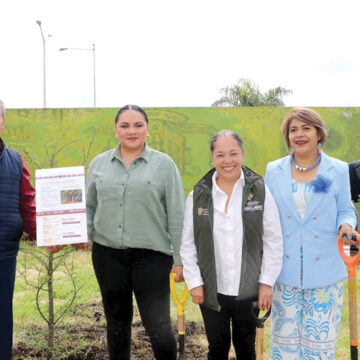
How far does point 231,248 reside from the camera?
2734 millimetres

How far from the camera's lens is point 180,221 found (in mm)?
3086

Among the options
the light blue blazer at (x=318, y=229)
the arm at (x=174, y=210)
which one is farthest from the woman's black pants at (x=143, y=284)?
the light blue blazer at (x=318, y=229)

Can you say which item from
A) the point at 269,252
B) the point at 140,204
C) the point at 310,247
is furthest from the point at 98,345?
the point at 310,247

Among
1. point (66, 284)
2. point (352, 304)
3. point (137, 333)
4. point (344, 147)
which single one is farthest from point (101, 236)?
point (344, 147)

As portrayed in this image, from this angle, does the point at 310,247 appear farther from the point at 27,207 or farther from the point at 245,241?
the point at 27,207

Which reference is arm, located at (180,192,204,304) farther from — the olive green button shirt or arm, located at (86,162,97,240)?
arm, located at (86,162,97,240)

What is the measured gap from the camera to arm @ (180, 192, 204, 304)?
2775 millimetres

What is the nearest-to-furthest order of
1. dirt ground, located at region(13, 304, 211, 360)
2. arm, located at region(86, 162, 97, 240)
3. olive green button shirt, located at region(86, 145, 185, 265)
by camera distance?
olive green button shirt, located at region(86, 145, 185, 265) → arm, located at region(86, 162, 97, 240) → dirt ground, located at region(13, 304, 211, 360)

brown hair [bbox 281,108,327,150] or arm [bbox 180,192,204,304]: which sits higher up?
brown hair [bbox 281,108,327,150]

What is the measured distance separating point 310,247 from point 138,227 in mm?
1071

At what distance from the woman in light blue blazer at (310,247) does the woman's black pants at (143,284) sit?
0.73 meters

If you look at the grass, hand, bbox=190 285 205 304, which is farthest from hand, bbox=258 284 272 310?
the grass

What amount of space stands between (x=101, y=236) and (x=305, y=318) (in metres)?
1.38

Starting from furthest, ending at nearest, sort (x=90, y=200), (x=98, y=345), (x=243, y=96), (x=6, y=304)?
1. (x=243, y=96)
2. (x=98, y=345)
3. (x=90, y=200)
4. (x=6, y=304)
